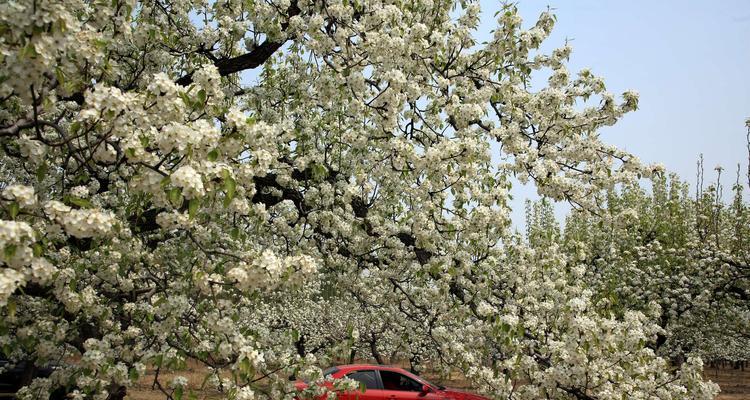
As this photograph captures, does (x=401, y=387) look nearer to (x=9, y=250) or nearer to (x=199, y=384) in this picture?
(x=9, y=250)

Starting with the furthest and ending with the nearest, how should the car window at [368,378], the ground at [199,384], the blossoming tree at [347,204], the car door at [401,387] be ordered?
the ground at [199,384] < the car window at [368,378] < the car door at [401,387] < the blossoming tree at [347,204]

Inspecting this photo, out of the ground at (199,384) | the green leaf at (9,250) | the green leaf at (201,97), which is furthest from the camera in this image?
the ground at (199,384)

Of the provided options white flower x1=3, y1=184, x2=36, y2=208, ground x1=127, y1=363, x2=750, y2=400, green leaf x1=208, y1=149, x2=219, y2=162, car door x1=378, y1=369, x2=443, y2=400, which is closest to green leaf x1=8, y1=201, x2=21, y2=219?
white flower x1=3, y1=184, x2=36, y2=208

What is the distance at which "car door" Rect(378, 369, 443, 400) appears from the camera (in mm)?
13461

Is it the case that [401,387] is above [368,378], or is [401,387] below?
below

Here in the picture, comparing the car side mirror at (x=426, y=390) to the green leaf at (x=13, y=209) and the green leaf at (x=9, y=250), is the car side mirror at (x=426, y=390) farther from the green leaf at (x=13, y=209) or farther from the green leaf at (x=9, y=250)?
the green leaf at (x=9, y=250)

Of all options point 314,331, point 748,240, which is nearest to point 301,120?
point 748,240

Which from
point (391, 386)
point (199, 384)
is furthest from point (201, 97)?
point (199, 384)

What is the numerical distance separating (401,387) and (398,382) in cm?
13

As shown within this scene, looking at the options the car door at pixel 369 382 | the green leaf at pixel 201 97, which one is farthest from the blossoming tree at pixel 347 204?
the car door at pixel 369 382

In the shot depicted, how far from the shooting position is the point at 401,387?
13898 millimetres

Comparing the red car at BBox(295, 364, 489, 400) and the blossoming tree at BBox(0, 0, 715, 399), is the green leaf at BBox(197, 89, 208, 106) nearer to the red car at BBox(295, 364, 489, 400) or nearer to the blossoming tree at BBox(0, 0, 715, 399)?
the blossoming tree at BBox(0, 0, 715, 399)

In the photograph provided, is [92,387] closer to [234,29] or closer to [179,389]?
[179,389]

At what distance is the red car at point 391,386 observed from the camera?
43.8 feet
